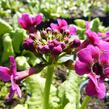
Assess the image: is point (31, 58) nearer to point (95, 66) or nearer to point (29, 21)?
point (29, 21)

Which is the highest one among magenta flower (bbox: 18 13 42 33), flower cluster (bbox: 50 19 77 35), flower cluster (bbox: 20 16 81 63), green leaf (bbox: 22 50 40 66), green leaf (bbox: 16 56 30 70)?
green leaf (bbox: 22 50 40 66)

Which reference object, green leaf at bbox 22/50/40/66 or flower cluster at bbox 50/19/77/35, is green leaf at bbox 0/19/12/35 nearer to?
green leaf at bbox 22/50/40/66

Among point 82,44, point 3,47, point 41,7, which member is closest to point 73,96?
point 82,44

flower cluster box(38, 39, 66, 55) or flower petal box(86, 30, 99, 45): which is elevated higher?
flower petal box(86, 30, 99, 45)

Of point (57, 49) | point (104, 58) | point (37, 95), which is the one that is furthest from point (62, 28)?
point (37, 95)

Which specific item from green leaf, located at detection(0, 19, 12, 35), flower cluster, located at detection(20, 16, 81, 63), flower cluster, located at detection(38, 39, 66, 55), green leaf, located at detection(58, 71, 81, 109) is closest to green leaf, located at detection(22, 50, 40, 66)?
green leaf, located at detection(0, 19, 12, 35)

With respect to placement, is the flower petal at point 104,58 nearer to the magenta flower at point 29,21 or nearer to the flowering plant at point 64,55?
the flowering plant at point 64,55

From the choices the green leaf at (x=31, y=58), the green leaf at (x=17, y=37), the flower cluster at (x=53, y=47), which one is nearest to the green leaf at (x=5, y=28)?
the green leaf at (x=17, y=37)

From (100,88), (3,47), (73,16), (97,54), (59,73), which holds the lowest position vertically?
(100,88)

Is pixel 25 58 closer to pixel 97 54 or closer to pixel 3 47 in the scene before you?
pixel 3 47
